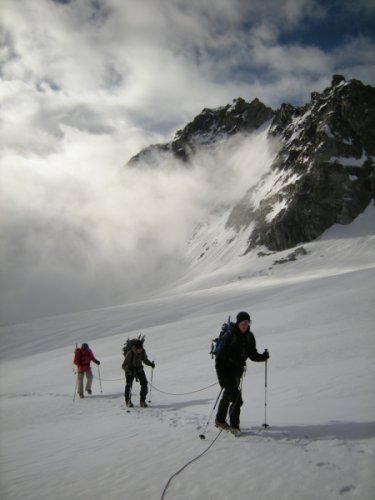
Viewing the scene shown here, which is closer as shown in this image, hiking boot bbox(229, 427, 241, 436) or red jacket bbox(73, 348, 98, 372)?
hiking boot bbox(229, 427, 241, 436)

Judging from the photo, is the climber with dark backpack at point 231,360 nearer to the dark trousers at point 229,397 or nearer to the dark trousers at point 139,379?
the dark trousers at point 229,397

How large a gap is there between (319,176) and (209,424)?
8504 centimetres

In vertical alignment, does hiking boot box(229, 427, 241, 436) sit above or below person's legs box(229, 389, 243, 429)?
below

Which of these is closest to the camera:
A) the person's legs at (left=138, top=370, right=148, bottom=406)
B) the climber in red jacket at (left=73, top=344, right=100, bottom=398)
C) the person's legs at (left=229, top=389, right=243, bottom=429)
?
the person's legs at (left=229, top=389, right=243, bottom=429)

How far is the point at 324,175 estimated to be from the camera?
82.9m

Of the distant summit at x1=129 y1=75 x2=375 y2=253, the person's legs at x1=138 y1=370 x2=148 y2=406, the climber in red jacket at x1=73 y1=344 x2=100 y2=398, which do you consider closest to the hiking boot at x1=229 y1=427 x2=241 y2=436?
the person's legs at x1=138 y1=370 x2=148 y2=406

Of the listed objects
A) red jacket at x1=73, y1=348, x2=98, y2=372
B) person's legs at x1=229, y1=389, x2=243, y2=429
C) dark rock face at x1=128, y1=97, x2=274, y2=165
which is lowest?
person's legs at x1=229, y1=389, x2=243, y2=429

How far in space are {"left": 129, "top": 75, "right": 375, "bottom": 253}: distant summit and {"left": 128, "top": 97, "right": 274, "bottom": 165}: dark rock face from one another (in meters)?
58.3

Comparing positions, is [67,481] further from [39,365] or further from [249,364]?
[39,365]

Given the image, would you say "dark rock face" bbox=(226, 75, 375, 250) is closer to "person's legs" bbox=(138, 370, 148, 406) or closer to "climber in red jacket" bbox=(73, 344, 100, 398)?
"climber in red jacket" bbox=(73, 344, 100, 398)

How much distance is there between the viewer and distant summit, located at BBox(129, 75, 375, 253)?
266ft

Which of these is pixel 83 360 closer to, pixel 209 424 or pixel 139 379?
pixel 139 379

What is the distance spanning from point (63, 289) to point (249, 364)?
17411 centimetres

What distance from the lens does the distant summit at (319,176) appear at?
80.9m
